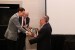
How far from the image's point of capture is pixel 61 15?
5.35 meters

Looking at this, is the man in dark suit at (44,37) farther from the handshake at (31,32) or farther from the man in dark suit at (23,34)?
the man in dark suit at (23,34)

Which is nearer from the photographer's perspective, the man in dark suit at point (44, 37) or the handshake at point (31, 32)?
the man in dark suit at point (44, 37)

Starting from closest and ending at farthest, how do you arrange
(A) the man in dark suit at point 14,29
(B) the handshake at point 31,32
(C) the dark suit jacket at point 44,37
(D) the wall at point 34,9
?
(C) the dark suit jacket at point 44,37 → (A) the man in dark suit at point 14,29 → (B) the handshake at point 31,32 → (D) the wall at point 34,9

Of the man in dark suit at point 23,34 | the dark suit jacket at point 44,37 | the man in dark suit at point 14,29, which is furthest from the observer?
the man in dark suit at point 23,34

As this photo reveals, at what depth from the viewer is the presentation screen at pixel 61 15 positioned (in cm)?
532

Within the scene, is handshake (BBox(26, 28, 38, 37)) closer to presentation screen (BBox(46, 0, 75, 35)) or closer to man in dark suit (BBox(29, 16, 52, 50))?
presentation screen (BBox(46, 0, 75, 35))

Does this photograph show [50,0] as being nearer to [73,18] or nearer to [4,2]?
[73,18]

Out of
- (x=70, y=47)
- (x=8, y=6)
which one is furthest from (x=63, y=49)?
(x=8, y=6)

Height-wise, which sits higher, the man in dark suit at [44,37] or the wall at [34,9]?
the wall at [34,9]

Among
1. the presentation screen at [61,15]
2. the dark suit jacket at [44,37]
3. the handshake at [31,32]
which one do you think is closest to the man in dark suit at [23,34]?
the handshake at [31,32]

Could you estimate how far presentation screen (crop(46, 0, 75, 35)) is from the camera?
5316 mm

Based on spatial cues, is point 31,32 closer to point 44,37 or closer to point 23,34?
point 23,34

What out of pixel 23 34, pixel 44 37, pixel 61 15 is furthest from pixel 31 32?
pixel 61 15

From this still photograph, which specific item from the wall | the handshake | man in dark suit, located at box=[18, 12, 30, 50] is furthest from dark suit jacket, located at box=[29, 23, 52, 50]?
the wall
